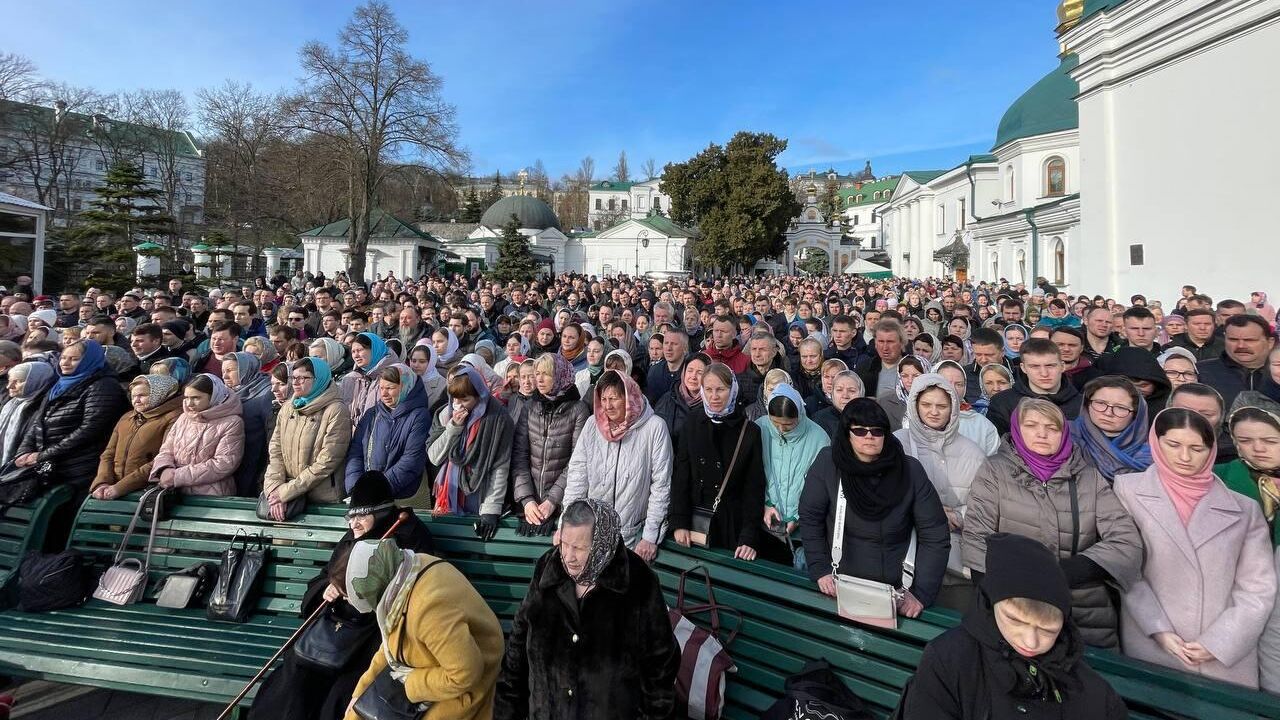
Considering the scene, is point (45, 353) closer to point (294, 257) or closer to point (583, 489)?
point (583, 489)

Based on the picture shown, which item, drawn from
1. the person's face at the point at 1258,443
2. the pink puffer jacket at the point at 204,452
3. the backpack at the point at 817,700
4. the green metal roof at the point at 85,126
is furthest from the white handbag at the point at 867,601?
the green metal roof at the point at 85,126

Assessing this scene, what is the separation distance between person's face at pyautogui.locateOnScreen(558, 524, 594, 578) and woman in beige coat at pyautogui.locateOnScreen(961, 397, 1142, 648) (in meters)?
1.78

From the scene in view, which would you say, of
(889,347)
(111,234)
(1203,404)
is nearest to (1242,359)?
(1203,404)

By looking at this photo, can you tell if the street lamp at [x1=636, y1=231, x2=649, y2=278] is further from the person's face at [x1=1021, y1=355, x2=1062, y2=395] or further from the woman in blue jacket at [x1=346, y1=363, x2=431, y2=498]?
the person's face at [x1=1021, y1=355, x2=1062, y2=395]

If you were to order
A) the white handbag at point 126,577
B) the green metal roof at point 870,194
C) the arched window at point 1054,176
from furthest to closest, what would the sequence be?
1. the green metal roof at point 870,194
2. the arched window at point 1054,176
3. the white handbag at point 126,577

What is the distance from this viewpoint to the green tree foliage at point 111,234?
2155 cm

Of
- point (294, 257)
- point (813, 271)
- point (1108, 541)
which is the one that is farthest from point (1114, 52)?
point (813, 271)

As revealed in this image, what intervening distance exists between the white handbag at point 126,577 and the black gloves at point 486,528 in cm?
218

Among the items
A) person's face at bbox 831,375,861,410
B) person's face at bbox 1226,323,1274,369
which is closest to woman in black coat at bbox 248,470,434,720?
person's face at bbox 831,375,861,410

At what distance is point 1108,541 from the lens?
2617mm

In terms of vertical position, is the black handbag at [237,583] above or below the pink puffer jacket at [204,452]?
below

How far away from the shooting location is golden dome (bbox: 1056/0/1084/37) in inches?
1161

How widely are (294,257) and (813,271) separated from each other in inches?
1923

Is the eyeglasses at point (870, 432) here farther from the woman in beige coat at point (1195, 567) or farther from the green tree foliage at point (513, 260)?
the green tree foliage at point (513, 260)
